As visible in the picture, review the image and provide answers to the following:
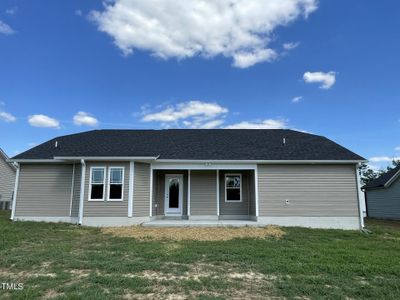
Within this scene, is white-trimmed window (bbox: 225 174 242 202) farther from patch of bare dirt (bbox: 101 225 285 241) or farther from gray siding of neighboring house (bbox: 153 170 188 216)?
patch of bare dirt (bbox: 101 225 285 241)

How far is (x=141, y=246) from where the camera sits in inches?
327

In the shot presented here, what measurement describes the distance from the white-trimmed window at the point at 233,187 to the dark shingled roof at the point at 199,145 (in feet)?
4.89

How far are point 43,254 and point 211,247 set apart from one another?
4.14m

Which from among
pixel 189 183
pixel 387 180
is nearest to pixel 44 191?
pixel 189 183

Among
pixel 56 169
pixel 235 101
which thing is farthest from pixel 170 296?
pixel 235 101

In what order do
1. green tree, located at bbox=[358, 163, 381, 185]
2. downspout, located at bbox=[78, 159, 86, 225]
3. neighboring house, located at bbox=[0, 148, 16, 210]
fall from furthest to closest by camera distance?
green tree, located at bbox=[358, 163, 381, 185]
neighboring house, located at bbox=[0, 148, 16, 210]
downspout, located at bbox=[78, 159, 86, 225]

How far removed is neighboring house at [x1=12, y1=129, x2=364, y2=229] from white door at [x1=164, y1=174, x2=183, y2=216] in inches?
2.0

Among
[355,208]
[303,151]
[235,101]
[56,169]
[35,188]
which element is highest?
[235,101]

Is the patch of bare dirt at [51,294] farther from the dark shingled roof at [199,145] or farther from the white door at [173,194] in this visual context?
the white door at [173,194]

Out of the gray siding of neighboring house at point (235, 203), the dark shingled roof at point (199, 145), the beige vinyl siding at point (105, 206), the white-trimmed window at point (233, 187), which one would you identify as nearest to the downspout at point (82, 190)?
the beige vinyl siding at point (105, 206)

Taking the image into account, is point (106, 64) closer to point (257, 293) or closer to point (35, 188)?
Result: point (35, 188)

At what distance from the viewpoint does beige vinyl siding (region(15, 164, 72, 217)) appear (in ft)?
45.5

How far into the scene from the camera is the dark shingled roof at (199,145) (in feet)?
46.6

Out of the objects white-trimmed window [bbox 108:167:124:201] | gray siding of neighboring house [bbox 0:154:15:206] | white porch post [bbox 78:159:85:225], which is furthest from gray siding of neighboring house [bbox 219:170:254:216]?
gray siding of neighboring house [bbox 0:154:15:206]
